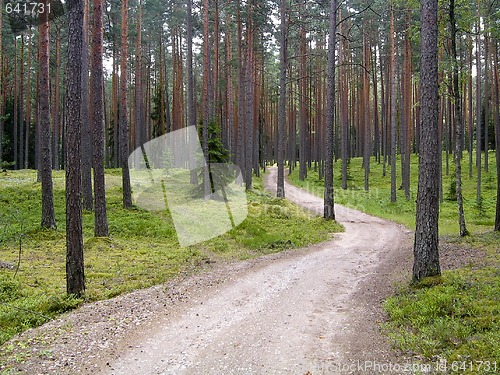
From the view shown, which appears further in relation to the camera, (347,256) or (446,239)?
(446,239)

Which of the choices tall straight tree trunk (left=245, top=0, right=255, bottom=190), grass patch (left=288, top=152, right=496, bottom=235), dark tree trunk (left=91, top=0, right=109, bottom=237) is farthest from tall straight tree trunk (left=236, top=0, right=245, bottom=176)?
dark tree trunk (left=91, top=0, right=109, bottom=237)

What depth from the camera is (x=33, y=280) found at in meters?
8.48

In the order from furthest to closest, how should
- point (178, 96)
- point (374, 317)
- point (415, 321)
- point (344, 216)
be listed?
point (178, 96) → point (344, 216) → point (374, 317) → point (415, 321)

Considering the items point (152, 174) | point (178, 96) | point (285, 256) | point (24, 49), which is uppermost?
point (24, 49)

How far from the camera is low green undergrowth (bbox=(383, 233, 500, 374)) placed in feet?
15.5

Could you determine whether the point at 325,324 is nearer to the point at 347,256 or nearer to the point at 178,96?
the point at 347,256

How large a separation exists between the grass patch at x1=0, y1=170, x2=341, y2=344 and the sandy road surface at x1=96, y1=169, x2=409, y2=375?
2.11 meters

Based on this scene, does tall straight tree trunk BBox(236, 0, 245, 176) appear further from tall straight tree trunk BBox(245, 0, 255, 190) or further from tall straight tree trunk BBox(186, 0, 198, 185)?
tall straight tree trunk BBox(186, 0, 198, 185)

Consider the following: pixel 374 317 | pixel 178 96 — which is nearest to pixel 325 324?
pixel 374 317

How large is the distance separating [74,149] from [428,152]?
7107 millimetres

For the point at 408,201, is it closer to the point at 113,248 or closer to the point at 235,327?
the point at 113,248

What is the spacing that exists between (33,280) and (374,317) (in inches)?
286

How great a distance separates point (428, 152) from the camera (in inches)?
300

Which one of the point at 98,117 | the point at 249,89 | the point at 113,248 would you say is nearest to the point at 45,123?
the point at 98,117
